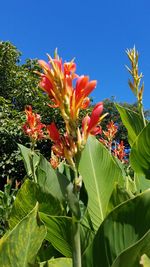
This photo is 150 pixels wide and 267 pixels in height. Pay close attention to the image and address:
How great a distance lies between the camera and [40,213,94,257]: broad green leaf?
33.4 inches

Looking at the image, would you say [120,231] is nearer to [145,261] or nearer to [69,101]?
[145,261]

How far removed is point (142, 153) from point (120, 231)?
0.46 m

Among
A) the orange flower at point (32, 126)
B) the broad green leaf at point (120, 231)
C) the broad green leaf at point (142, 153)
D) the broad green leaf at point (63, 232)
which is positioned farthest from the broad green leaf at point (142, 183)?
the orange flower at point (32, 126)

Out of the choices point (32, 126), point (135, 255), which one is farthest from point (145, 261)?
point (32, 126)

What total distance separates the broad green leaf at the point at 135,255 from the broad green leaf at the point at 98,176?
37cm

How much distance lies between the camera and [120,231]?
0.73 meters

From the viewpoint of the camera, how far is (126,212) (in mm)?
720

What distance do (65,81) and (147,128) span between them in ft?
1.38

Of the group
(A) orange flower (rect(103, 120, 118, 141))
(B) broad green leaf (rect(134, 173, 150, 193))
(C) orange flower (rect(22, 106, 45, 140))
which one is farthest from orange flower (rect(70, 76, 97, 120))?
(A) orange flower (rect(103, 120, 118, 141))

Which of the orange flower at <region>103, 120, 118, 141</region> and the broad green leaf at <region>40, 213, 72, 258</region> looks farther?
the orange flower at <region>103, 120, 118, 141</region>

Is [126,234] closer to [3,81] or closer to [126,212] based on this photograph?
[126,212]

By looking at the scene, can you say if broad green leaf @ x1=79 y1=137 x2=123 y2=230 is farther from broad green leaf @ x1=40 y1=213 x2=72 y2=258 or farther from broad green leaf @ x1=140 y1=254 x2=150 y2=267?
broad green leaf @ x1=140 y1=254 x2=150 y2=267

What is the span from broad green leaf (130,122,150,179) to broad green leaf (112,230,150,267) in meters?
0.48

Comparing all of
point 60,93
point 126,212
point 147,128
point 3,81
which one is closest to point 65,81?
point 60,93
